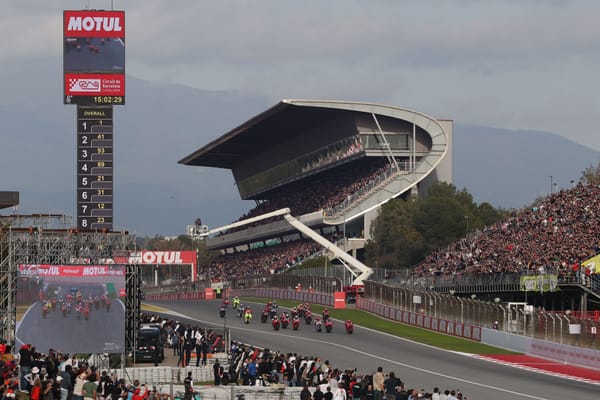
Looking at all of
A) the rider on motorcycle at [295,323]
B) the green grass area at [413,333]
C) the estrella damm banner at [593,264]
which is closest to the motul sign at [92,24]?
the rider on motorcycle at [295,323]

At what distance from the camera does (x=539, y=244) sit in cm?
7025

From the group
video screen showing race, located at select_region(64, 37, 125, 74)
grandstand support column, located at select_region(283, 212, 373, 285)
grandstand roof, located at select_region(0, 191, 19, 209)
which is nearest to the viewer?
grandstand roof, located at select_region(0, 191, 19, 209)

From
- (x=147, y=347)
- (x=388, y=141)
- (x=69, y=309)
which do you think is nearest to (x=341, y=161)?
(x=388, y=141)

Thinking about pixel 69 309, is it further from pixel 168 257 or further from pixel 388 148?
pixel 388 148

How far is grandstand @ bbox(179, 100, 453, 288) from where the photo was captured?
111375 mm

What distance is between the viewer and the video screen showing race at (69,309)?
1672 inches

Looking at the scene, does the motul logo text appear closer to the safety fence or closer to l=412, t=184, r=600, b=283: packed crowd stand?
the safety fence

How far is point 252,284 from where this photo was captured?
101 meters

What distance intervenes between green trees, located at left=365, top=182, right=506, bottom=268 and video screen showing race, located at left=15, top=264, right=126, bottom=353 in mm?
61818

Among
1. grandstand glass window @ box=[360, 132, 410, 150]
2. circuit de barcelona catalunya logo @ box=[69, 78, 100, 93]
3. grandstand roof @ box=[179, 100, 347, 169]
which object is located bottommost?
circuit de barcelona catalunya logo @ box=[69, 78, 100, 93]

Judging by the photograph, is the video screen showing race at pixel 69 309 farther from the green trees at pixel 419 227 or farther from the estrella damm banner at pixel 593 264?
the green trees at pixel 419 227

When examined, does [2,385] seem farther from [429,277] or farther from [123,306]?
[429,277]

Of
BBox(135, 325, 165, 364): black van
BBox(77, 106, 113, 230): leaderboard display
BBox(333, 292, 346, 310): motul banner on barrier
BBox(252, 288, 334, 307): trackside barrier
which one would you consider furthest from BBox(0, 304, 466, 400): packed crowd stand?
BBox(252, 288, 334, 307): trackside barrier

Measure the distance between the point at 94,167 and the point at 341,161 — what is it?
5368 cm
